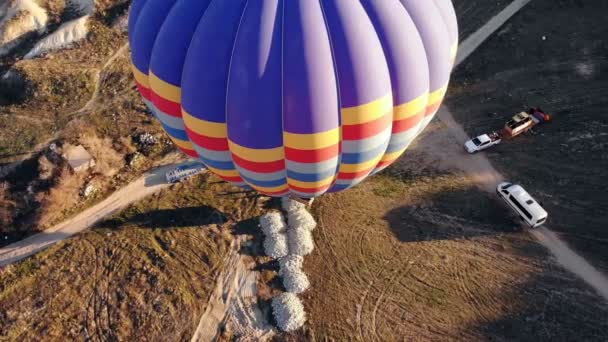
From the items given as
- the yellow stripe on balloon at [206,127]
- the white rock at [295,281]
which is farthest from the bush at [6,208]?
the white rock at [295,281]

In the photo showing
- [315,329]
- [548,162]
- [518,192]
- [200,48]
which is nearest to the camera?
[200,48]

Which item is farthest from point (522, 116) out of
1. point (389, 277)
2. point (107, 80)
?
point (107, 80)

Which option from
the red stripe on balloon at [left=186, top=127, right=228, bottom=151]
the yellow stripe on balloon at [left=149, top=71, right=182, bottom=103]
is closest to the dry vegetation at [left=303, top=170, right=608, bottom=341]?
the red stripe on balloon at [left=186, top=127, right=228, bottom=151]

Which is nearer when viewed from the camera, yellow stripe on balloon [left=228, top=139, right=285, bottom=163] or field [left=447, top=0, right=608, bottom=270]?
yellow stripe on balloon [left=228, top=139, right=285, bottom=163]

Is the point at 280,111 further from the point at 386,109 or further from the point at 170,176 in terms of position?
the point at 170,176

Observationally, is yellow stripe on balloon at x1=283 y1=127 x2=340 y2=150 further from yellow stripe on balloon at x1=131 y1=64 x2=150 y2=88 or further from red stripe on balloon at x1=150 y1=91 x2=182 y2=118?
yellow stripe on balloon at x1=131 y1=64 x2=150 y2=88

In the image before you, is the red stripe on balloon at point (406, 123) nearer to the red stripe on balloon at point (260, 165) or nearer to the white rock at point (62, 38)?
the red stripe on balloon at point (260, 165)

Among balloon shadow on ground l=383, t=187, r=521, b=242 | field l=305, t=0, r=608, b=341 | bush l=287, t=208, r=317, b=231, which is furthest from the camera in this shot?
bush l=287, t=208, r=317, b=231
